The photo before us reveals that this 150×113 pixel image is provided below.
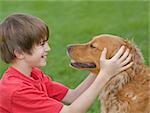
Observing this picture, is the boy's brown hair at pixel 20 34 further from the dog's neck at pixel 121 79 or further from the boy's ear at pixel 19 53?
the dog's neck at pixel 121 79

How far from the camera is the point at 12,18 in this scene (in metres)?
4.91

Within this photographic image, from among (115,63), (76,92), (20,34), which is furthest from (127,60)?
(20,34)

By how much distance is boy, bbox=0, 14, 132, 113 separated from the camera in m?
4.70

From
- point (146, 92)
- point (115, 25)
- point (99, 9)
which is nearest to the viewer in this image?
point (146, 92)

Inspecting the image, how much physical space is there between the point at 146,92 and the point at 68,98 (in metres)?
0.81

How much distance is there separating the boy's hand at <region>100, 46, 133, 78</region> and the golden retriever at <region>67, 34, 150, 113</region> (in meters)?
0.17

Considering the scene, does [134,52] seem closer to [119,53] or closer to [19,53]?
[119,53]

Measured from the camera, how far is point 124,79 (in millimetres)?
5203

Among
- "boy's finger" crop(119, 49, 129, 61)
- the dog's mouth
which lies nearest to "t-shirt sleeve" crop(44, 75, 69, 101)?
the dog's mouth

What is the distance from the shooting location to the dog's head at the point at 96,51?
520 centimetres

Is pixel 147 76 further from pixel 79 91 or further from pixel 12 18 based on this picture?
pixel 12 18

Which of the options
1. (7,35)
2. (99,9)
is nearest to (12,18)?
(7,35)

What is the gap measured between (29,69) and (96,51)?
728 millimetres

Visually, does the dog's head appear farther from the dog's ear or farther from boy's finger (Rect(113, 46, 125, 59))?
boy's finger (Rect(113, 46, 125, 59))
